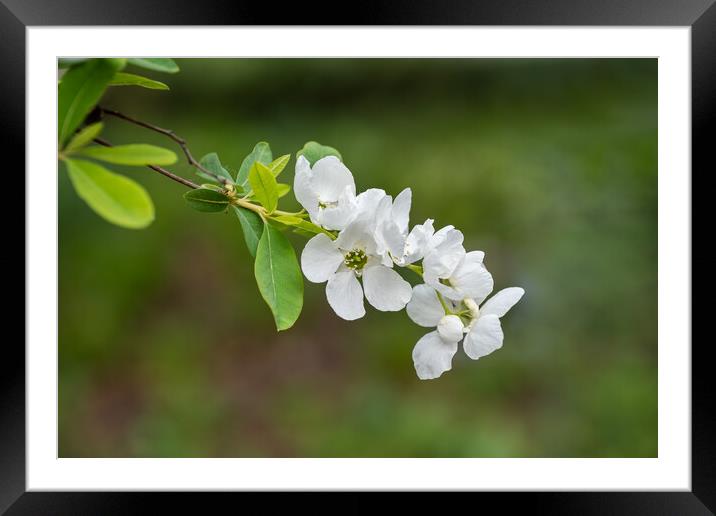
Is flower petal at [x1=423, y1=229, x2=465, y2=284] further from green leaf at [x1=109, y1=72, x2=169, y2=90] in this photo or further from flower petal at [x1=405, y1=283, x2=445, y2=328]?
green leaf at [x1=109, y1=72, x2=169, y2=90]

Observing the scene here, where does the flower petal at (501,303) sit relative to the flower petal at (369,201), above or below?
below

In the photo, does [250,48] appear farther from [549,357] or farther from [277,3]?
[549,357]

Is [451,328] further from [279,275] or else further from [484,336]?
[279,275]

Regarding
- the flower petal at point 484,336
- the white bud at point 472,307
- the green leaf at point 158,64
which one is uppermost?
the green leaf at point 158,64

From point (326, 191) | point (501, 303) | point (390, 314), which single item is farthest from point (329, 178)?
point (390, 314)

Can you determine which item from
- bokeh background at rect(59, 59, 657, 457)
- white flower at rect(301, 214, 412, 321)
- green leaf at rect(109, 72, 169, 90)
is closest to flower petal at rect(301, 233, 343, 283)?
white flower at rect(301, 214, 412, 321)

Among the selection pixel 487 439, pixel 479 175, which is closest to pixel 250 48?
pixel 487 439

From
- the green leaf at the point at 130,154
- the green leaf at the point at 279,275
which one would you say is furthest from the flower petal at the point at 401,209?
the green leaf at the point at 130,154

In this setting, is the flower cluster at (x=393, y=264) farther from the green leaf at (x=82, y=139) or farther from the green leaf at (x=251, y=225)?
the green leaf at (x=82, y=139)
